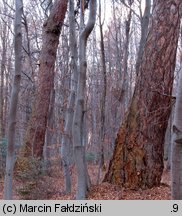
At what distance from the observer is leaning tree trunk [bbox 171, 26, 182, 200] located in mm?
3002

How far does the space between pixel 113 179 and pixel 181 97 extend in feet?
A: 16.1

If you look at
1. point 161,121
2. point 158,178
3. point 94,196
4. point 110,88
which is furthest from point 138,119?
point 110,88

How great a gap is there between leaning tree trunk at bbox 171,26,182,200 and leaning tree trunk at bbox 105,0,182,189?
4115 mm

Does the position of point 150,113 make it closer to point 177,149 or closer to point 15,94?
point 15,94

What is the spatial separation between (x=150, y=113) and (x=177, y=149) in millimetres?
4432

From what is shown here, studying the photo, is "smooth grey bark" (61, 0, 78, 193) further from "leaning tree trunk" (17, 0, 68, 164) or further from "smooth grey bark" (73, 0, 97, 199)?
"leaning tree trunk" (17, 0, 68, 164)

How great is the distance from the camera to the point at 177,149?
3.09 metres

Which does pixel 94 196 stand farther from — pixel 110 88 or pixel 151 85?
pixel 110 88

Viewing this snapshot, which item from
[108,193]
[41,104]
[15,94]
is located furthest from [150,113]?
A: [41,104]

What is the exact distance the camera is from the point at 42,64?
12.3 meters

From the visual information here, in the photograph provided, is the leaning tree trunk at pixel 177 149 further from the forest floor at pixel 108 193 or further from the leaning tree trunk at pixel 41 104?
the leaning tree trunk at pixel 41 104

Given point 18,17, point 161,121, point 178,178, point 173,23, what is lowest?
point 178,178

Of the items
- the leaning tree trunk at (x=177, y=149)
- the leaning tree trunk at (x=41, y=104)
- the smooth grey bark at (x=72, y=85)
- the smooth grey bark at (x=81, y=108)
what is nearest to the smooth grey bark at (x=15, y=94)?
the smooth grey bark at (x=81, y=108)

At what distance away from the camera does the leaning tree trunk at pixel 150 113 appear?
7410 millimetres
